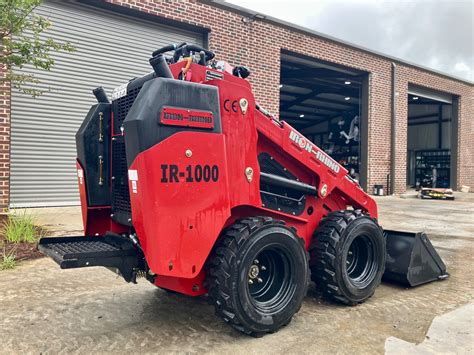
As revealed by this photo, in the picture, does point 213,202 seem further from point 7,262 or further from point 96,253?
point 7,262

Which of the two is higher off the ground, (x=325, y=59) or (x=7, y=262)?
(x=325, y=59)

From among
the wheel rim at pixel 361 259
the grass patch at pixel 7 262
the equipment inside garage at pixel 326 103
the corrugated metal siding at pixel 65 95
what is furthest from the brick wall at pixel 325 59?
the wheel rim at pixel 361 259

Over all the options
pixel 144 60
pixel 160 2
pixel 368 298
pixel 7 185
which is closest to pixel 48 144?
pixel 7 185

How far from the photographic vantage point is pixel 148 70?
10438 millimetres

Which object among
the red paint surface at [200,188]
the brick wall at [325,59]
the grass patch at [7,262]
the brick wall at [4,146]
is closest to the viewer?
the red paint surface at [200,188]

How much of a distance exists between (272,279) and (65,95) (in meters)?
7.84

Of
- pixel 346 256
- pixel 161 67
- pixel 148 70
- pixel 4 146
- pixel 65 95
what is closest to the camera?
pixel 161 67

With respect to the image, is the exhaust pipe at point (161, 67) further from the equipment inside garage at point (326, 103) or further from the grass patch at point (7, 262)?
the equipment inside garage at point (326, 103)

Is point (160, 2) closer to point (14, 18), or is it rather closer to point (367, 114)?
point (14, 18)

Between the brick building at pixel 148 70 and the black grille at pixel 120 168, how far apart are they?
589 centimetres

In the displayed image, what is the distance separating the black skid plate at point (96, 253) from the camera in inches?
108


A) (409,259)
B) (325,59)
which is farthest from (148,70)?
(409,259)

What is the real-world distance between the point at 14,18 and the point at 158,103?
376cm

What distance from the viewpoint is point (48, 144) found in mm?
9188
